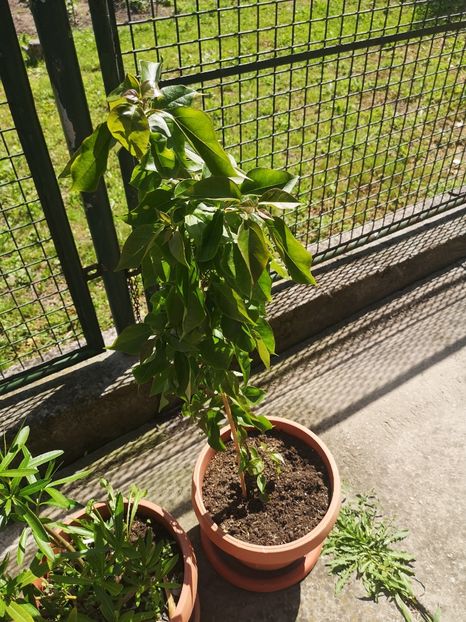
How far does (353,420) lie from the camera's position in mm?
3184

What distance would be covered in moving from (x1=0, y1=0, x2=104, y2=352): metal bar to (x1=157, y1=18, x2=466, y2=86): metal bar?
559mm

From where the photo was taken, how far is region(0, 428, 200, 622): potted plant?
1.65 metres

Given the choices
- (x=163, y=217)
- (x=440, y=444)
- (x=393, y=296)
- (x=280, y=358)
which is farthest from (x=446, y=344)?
(x=163, y=217)

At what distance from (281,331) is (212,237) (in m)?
2.12

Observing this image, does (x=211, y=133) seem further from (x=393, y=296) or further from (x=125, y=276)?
(x=393, y=296)

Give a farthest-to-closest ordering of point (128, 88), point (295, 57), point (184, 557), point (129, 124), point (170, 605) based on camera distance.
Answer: point (295, 57) < point (184, 557) < point (170, 605) < point (128, 88) < point (129, 124)

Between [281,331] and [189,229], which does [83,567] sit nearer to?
[189,229]

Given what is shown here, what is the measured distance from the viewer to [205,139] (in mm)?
1355

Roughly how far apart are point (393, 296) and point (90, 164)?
9.88ft

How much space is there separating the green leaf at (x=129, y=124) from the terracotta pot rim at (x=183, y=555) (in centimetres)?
156

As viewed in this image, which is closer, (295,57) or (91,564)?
(91,564)

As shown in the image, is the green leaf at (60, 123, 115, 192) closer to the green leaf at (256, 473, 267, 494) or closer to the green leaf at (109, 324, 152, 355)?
the green leaf at (109, 324, 152, 355)

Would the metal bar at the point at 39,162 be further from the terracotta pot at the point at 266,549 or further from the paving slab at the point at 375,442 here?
the terracotta pot at the point at 266,549

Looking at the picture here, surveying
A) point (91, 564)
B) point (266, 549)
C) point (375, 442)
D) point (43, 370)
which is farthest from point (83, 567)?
point (375, 442)
